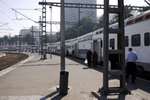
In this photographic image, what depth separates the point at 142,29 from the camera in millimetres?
11891

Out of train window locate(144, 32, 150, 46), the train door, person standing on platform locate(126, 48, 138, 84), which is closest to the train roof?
train window locate(144, 32, 150, 46)

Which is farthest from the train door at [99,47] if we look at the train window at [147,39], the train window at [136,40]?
the train window at [147,39]

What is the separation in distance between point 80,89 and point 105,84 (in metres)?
1.70

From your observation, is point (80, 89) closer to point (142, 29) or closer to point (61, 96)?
point (61, 96)

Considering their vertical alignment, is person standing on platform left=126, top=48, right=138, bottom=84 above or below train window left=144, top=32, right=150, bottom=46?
below

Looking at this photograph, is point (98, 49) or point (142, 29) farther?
point (98, 49)

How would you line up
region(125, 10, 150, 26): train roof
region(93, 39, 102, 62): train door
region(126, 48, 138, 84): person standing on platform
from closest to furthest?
region(126, 48, 138, 84): person standing on platform, region(125, 10, 150, 26): train roof, region(93, 39, 102, 62): train door

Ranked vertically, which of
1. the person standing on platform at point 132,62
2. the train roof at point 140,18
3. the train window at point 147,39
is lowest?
the person standing on platform at point 132,62

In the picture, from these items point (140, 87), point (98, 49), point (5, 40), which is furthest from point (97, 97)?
point (5, 40)

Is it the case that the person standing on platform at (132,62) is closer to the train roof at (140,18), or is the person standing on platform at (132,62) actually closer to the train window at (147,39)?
the train window at (147,39)

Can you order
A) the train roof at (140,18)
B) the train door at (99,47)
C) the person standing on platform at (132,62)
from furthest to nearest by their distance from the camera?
1. the train door at (99,47)
2. the train roof at (140,18)
3. the person standing on platform at (132,62)

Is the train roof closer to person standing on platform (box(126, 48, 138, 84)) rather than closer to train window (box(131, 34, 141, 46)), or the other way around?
train window (box(131, 34, 141, 46))

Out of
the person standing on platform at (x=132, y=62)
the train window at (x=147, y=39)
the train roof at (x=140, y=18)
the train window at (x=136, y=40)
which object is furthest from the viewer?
the train window at (x=136, y=40)

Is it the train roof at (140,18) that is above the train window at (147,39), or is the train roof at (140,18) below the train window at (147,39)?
above
